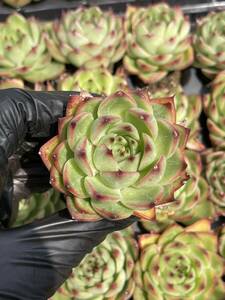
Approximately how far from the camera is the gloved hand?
90 cm

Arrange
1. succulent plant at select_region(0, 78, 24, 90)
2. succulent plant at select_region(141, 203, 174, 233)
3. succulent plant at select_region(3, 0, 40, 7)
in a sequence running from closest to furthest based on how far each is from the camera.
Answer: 1. succulent plant at select_region(141, 203, 174, 233)
2. succulent plant at select_region(0, 78, 24, 90)
3. succulent plant at select_region(3, 0, 40, 7)

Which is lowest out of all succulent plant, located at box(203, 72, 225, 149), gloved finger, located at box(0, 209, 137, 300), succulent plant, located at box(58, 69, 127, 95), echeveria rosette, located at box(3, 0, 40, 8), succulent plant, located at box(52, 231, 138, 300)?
succulent plant, located at box(52, 231, 138, 300)

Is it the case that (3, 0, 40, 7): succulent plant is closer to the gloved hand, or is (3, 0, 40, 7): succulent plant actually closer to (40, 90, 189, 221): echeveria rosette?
the gloved hand

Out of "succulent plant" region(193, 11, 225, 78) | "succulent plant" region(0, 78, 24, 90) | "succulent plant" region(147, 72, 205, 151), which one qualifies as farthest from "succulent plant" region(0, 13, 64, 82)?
"succulent plant" region(193, 11, 225, 78)

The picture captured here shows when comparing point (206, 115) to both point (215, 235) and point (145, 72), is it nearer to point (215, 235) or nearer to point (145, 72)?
point (145, 72)

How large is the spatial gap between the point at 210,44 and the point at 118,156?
29.3 inches

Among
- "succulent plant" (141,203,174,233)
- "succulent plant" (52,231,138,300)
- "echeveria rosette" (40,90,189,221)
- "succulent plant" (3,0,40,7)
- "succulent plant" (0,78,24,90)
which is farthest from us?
"succulent plant" (3,0,40,7)

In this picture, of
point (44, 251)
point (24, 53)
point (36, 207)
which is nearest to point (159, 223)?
point (36, 207)

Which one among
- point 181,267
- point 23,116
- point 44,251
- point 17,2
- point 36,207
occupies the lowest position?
point 181,267

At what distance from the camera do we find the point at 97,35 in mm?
1437

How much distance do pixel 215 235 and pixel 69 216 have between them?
20.7 inches

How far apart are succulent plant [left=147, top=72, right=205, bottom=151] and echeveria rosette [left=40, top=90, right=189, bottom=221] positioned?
496 mm

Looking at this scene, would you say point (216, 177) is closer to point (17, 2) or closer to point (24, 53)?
point (24, 53)

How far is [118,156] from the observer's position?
876mm
